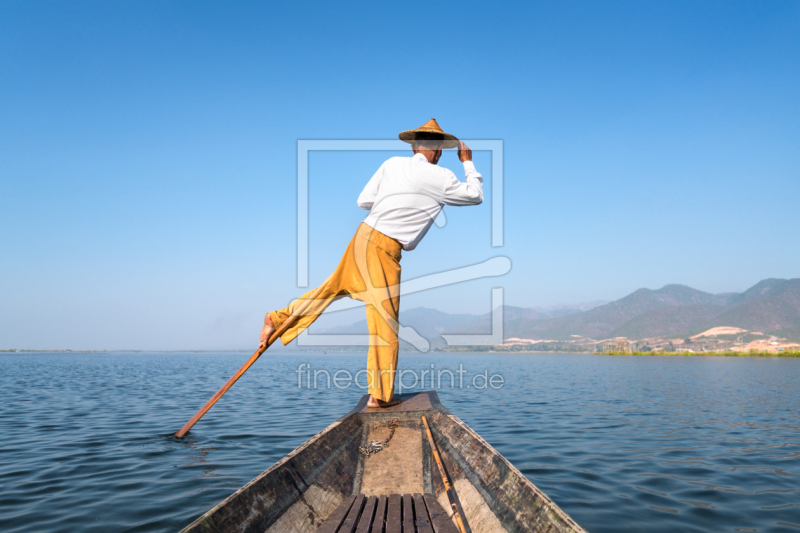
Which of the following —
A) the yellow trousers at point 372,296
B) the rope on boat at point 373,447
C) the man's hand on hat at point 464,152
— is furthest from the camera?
the man's hand on hat at point 464,152

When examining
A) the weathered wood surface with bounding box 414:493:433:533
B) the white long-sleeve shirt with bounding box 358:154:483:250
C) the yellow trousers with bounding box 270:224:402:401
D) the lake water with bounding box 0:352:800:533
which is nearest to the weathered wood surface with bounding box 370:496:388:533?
the weathered wood surface with bounding box 414:493:433:533

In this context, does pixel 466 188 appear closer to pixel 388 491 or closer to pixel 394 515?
pixel 388 491

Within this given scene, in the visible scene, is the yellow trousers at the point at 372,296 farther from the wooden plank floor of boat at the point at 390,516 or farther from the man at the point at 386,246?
the wooden plank floor of boat at the point at 390,516

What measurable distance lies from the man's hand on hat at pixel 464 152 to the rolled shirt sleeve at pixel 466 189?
0.28 ft

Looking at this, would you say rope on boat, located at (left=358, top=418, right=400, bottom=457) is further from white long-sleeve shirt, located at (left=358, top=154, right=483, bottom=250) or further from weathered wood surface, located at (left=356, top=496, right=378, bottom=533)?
white long-sleeve shirt, located at (left=358, top=154, right=483, bottom=250)

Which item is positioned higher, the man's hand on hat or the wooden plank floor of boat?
the man's hand on hat

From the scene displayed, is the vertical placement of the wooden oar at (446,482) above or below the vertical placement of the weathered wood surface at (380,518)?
above

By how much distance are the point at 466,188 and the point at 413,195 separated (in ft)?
1.98

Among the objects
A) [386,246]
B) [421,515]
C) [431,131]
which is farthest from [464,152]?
[421,515]

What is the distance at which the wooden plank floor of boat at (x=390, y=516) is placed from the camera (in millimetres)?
2730

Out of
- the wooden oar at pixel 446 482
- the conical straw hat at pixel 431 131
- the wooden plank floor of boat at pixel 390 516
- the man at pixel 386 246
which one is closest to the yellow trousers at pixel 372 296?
the man at pixel 386 246

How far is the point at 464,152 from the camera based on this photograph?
16.9ft

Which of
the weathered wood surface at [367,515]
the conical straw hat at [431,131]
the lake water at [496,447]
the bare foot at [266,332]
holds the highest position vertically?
the conical straw hat at [431,131]

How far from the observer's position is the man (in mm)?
4805
